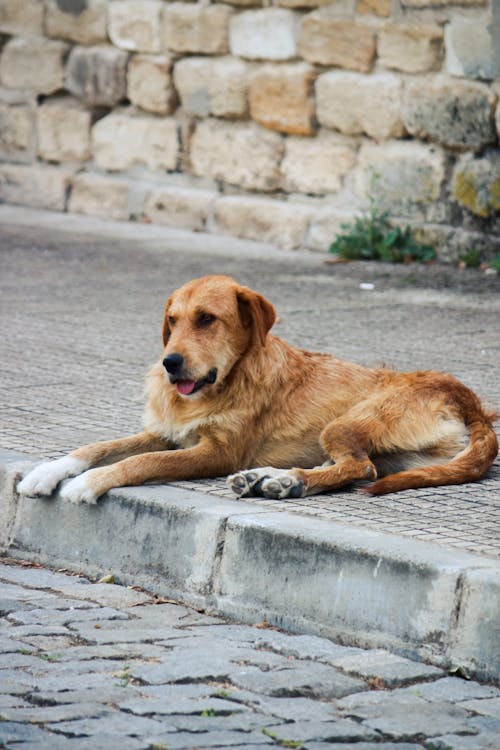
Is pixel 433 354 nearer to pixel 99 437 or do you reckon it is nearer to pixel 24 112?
pixel 99 437

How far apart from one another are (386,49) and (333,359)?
5.87 metres

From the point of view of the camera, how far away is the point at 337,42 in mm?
11398

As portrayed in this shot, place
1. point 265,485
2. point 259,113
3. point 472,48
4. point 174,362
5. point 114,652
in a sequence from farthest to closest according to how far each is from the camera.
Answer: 1. point 259,113
2. point 472,48
3. point 174,362
4. point 265,485
5. point 114,652

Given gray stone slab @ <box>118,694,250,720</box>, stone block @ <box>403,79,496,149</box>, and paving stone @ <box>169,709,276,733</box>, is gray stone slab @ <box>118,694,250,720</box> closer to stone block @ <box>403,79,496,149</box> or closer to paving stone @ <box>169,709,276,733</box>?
paving stone @ <box>169,709,276,733</box>

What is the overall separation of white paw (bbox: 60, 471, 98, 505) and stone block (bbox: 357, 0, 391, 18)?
6.69m

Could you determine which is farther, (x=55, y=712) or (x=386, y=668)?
(x=386, y=668)

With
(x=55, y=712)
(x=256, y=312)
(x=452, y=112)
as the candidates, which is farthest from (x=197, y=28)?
(x=55, y=712)

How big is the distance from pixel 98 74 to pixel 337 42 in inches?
107

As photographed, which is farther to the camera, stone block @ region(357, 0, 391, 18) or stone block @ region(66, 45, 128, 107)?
stone block @ region(66, 45, 128, 107)

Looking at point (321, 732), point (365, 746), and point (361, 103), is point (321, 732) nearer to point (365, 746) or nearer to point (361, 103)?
point (365, 746)

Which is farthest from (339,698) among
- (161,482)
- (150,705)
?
(161,482)

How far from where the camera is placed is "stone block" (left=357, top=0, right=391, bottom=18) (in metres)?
11.0

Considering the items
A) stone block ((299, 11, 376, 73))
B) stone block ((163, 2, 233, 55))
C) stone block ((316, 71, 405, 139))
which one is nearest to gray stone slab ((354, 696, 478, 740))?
stone block ((316, 71, 405, 139))

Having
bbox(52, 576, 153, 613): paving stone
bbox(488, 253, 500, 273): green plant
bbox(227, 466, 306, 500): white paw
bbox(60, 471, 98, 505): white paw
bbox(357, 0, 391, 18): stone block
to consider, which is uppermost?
bbox(357, 0, 391, 18): stone block
